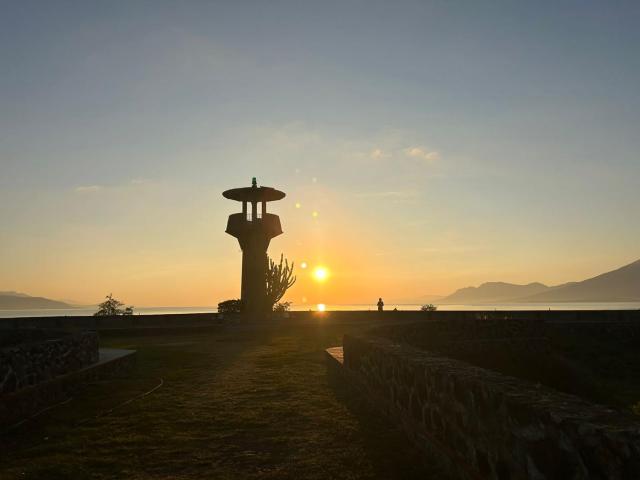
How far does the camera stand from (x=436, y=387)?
5.31 meters

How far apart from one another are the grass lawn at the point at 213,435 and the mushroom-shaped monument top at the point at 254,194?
22645 millimetres

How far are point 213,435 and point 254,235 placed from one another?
26.8 meters

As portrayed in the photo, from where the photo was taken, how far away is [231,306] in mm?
34000

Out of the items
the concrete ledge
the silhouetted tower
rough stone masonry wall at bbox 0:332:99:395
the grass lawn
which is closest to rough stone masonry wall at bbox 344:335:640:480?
the grass lawn

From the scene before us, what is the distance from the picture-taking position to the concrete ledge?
777cm

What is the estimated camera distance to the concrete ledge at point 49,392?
7773mm

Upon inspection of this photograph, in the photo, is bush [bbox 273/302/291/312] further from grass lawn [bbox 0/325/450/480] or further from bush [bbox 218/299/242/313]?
grass lawn [bbox 0/325/450/480]

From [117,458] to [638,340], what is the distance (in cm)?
Result: 2677

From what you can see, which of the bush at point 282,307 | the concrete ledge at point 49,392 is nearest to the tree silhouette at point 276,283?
the bush at point 282,307

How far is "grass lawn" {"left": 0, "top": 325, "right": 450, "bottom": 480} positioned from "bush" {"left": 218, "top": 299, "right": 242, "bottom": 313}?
69.8 ft

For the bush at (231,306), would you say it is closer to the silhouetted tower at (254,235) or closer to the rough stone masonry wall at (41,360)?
the silhouetted tower at (254,235)

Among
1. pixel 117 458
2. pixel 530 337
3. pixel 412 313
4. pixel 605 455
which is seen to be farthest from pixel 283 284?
pixel 605 455

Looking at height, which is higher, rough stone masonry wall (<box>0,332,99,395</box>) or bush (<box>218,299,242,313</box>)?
bush (<box>218,299,242,313</box>)

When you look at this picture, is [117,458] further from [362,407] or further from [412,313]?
[412,313]
